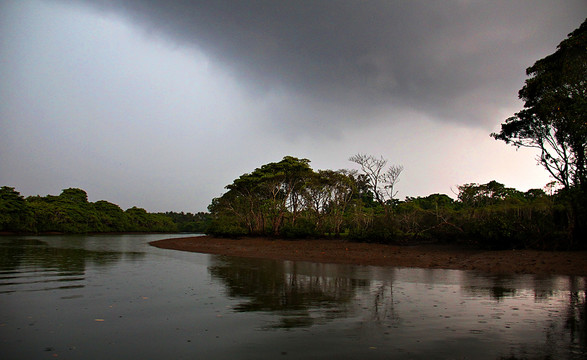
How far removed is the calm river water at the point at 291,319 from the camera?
5191mm

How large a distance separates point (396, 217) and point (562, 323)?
2468 cm

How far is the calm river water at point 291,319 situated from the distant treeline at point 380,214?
335 inches

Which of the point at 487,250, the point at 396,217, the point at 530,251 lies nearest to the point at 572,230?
the point at 530,251

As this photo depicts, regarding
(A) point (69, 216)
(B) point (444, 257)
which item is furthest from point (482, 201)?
(A) point (69, 216)

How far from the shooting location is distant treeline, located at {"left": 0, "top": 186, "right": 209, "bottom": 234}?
67.9 metres

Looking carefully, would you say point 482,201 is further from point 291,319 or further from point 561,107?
point 291,319

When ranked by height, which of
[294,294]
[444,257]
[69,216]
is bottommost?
[444,257]

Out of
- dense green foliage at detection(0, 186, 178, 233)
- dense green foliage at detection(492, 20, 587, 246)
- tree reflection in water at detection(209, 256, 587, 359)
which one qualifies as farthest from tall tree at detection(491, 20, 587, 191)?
dense green foliage at detection(0, 186, 178, 233)

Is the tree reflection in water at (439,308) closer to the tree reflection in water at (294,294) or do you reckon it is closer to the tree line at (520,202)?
the tree reflection in water at (294,294)

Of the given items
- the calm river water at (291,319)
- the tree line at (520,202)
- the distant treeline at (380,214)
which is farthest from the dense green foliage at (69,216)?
the calm river water at (291,319)

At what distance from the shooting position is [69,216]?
82875 millimetres

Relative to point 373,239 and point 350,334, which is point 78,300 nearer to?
point 350,334

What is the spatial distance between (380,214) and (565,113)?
18226mm

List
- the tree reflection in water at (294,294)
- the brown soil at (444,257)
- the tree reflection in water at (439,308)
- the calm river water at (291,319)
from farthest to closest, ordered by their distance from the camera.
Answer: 1. the brown soil at (444,257)
2. the tree reflection in water at (294,294)
3. the tree reflection in water at (439,308)
4. the calm river water at (291,319)
